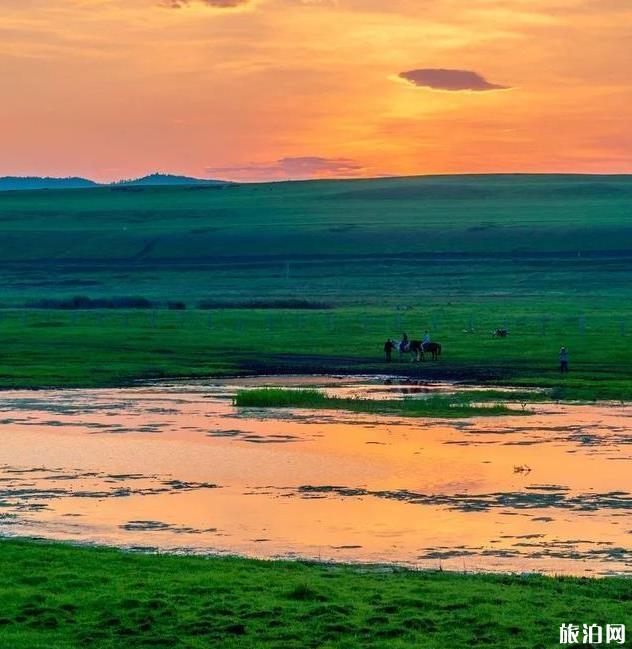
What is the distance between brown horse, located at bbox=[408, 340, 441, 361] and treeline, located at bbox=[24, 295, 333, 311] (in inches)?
1875

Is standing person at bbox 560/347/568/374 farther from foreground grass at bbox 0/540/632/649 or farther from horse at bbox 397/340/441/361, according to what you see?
foreground grass at bbox 0/540/632/649

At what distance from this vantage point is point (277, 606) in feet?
59.6

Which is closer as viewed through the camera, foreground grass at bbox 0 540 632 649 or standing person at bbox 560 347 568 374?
foreground grass at bbox 0 540 632 649

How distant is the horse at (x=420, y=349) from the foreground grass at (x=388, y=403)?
16059mm

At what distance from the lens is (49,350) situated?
2793 inches

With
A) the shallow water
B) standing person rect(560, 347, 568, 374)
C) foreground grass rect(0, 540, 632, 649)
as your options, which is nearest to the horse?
standing person rect(560, 347, 568, 374)

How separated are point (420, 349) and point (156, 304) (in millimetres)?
59118

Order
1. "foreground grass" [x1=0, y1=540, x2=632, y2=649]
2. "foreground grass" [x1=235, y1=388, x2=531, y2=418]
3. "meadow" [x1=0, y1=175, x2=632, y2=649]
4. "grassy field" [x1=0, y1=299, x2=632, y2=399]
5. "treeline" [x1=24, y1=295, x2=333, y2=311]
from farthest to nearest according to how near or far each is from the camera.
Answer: "treeline" [x1=24, y1=295, x2=333, y2=311]
"grassy field" [x1=0, y1=299, x2=632, y2=399]
"foreground grass" [x1=235, y1=388, x2=531, y2=418]
"meadow" [x1=0, y1=175, x2=632, y2=649]
"foreground grass" [x1=0, y1=540, x2=632, y2=649]

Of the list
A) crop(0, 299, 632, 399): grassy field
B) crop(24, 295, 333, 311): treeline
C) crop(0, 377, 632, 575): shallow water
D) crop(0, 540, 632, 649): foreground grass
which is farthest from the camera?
crop(24, 295, 333, 311): treeline

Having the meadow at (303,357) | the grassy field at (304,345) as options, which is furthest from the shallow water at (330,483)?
the grassy field at (304,345)

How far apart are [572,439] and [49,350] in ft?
128

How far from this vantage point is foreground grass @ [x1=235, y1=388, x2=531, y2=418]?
45000 millimetres

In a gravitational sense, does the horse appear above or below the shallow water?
above

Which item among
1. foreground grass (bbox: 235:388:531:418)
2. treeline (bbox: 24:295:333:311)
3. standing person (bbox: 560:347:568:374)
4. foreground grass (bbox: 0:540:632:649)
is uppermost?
treeline (bbox: 24:295:333:311)
